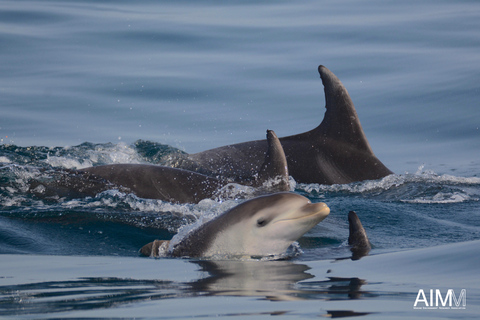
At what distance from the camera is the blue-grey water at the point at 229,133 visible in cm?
513

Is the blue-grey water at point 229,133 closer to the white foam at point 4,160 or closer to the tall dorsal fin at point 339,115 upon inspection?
the white foam at point 4,160

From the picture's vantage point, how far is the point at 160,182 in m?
9.42

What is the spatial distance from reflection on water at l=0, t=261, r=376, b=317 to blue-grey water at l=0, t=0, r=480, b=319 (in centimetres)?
2

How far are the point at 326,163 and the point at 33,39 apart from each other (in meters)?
14.7

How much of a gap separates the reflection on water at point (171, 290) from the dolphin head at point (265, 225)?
1.81ft

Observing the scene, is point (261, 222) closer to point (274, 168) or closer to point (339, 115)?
point (274, 168)

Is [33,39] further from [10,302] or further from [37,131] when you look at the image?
[10,302]

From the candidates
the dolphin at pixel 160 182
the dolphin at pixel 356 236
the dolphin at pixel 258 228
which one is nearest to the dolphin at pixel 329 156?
the dolphin at pixel 160 182

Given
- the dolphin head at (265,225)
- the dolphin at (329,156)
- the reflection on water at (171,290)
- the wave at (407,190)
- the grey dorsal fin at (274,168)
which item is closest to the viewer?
the reflection on water at (171,290)

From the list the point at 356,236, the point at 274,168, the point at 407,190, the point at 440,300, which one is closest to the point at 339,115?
the point at 407,190

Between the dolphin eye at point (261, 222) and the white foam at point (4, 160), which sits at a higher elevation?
the white foam at point (4, 160)

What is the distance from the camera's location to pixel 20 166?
9.83 metres

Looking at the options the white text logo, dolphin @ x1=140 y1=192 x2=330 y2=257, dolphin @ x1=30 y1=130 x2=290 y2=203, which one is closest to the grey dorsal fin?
dolphin @ x1=30 y1=130 x2=290 y2=203

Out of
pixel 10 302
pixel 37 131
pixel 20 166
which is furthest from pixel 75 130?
pixel 10 302
